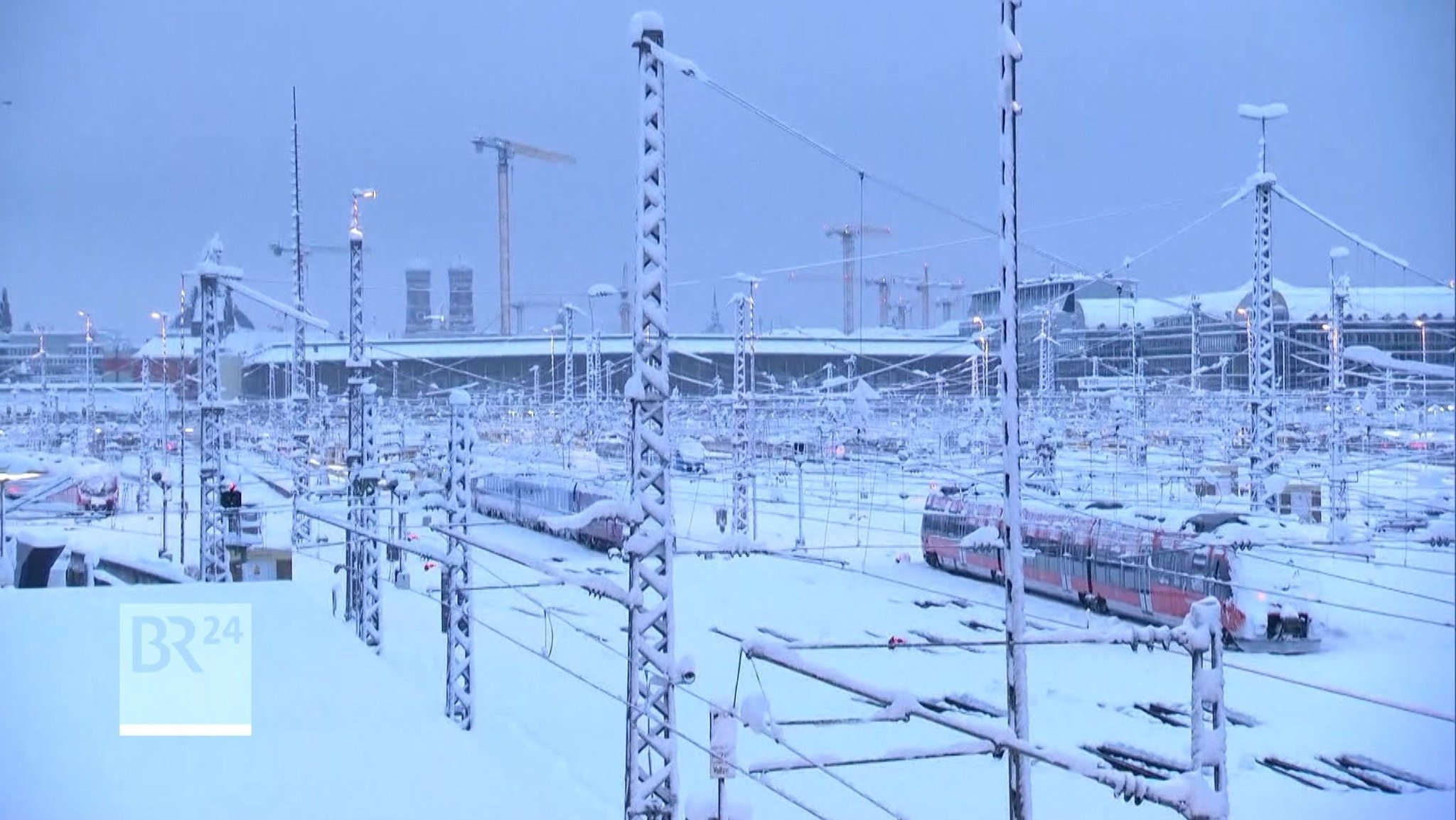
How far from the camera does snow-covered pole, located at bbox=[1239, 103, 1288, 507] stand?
895cm

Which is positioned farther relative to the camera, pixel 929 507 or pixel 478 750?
pixel 929 507

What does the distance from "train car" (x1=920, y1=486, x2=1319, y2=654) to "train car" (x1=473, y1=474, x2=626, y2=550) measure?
11.5ft

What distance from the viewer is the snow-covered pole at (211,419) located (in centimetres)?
841

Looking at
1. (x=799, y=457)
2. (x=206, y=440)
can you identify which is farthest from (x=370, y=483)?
(x=799, y=457)

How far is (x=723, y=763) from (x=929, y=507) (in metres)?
9.50

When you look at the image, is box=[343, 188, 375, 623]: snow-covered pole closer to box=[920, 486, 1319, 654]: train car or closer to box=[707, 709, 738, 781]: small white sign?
box=[920, 486, 1319, 654]: train car

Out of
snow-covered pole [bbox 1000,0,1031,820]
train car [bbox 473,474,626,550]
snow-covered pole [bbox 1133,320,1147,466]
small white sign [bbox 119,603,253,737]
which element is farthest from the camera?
train car [bbox 473,474,626,550]

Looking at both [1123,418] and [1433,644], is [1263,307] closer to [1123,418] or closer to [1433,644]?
[1433,644]

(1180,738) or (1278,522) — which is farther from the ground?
(1278,522)

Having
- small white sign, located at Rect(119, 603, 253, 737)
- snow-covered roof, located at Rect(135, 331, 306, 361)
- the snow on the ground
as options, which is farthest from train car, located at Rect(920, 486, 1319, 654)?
snow-covered roof, located at Rect(135, 331, 306, 361)

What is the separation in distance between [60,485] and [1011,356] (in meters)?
12.3

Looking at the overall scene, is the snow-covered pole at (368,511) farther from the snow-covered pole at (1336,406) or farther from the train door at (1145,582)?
the snow-covered pole at (1336,406)

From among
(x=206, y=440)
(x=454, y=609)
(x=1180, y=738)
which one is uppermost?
(x=206, y=440)

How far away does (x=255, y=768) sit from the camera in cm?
486
